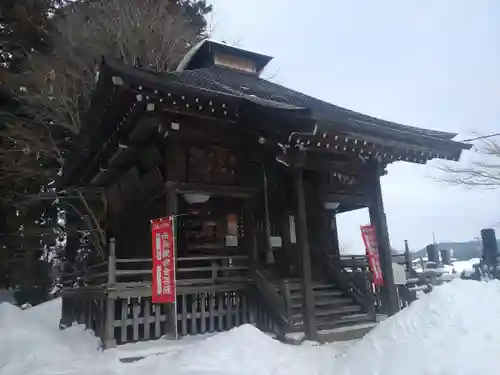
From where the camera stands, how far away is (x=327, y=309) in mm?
9117

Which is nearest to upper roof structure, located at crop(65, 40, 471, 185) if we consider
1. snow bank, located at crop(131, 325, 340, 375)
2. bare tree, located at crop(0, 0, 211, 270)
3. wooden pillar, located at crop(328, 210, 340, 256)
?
wooden pillar, located at crop(328, 210, 340, 256)

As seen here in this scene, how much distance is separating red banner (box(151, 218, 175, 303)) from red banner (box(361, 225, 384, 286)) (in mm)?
5054

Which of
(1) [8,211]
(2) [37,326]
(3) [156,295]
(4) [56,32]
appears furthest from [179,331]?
(4) [56,32]

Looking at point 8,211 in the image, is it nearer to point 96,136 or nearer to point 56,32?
point 56,32

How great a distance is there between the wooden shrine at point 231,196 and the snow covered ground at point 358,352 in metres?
0.83

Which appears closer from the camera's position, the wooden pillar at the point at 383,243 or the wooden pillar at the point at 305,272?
the wooden pillar at the point at 305,272

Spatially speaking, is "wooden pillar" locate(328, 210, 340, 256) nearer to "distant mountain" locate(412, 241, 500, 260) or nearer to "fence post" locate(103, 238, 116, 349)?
"fence post" locate(103, 238, 116, 349)

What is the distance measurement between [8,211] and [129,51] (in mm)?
8509

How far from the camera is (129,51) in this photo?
1736cm

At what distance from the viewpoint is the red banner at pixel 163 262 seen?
7520 millimetres

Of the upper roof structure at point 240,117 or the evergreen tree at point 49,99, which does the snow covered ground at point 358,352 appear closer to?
the upper roof structure at point 240,117

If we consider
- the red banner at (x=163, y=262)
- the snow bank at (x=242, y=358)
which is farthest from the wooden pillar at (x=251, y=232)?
the snow bank at (x=242, y=358)

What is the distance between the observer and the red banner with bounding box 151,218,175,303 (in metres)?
7.52

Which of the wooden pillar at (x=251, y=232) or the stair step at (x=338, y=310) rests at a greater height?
the wooden pillar at (x=251, y=232)
